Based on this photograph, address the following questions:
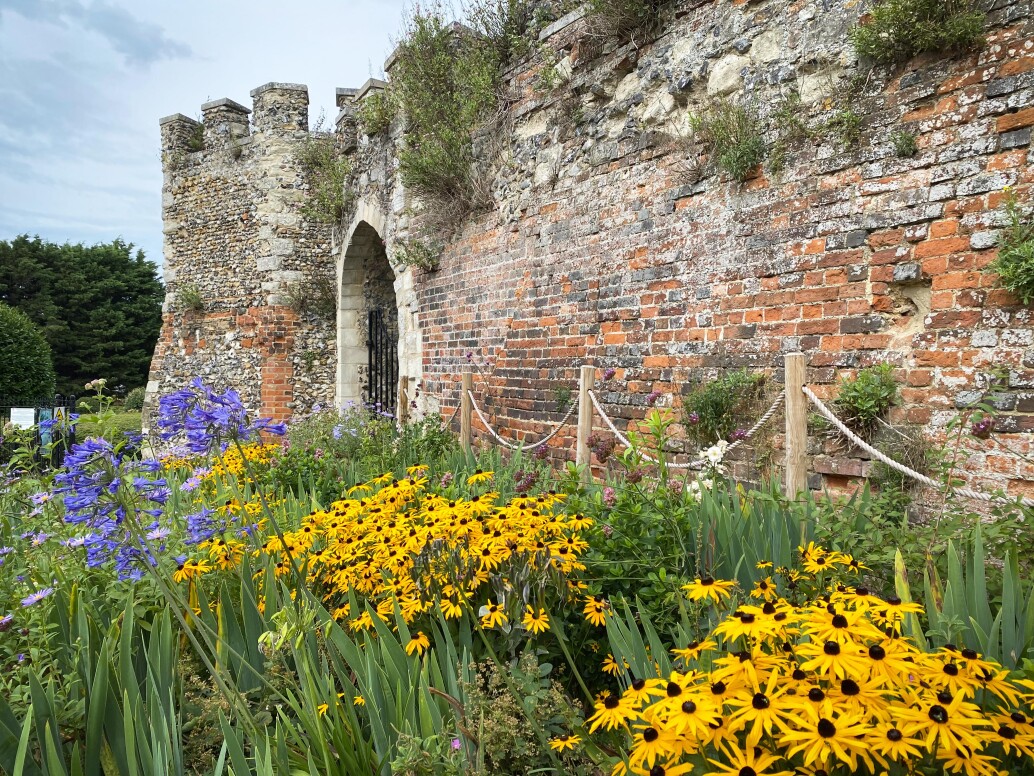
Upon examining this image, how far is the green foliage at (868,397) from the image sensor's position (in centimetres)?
379

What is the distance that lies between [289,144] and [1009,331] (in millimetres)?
12133

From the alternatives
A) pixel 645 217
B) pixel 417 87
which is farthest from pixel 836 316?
pixel 417 87

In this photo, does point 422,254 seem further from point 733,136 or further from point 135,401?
point 135,401

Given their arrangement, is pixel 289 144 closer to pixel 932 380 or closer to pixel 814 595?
pixel 932 380

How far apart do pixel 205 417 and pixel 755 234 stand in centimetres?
384

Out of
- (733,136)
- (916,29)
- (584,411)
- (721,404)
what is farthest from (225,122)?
(916,29)

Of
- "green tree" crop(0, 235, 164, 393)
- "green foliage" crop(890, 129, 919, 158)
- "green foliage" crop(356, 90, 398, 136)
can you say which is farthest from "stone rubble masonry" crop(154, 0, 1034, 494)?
"green tree" crop(0, 235, 164, 393)

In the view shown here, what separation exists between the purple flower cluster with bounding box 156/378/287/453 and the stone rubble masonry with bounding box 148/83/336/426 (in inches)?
430

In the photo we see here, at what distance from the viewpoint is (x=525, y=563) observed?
6.44 feet

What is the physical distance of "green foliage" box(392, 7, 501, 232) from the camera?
7.22 metres

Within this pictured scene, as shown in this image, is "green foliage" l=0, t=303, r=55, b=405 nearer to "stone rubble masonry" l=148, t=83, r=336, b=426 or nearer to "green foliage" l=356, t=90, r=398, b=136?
"stone rubble masonry" l=148, t=83, r=336, b=426

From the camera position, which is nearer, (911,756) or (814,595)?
(911,756)

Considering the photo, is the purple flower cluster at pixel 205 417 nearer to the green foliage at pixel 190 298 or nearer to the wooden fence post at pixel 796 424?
the wooden fence post at pixel 796 424

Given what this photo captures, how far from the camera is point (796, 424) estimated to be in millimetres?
4094
